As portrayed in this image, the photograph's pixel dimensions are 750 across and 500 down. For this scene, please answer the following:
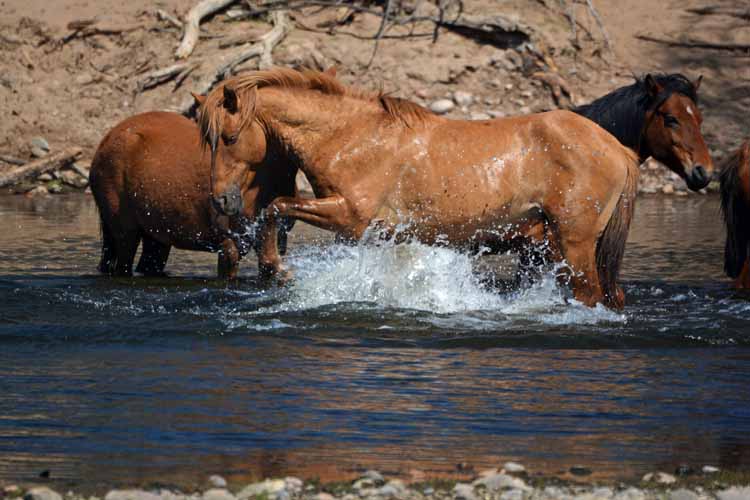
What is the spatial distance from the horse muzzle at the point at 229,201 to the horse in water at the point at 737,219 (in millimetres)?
3808

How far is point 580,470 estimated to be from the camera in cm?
445

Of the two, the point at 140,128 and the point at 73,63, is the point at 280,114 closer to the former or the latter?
the point at 140,128

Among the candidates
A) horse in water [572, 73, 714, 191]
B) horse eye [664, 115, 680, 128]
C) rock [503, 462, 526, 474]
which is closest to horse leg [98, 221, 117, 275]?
horse in water [572, 73, 714, 191]

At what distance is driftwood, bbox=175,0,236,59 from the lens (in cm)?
1573

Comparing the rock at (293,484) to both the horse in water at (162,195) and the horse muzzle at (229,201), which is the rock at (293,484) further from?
the horse in water at (162,195)

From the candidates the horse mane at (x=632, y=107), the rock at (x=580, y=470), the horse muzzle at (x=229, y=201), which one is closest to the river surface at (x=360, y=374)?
the rock at (x=580, y=470)

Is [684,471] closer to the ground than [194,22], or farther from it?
closer to the ground

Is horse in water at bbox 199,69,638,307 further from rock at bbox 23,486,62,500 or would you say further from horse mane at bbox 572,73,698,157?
rock at bbox 23,486,62,500

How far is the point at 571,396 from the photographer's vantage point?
555cm

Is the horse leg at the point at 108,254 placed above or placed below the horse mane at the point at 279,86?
below

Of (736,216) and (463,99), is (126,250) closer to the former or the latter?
(736,216)

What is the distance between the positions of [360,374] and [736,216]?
4.26 metres

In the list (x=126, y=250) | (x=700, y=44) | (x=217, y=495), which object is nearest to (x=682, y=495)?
(x=217, y=495)

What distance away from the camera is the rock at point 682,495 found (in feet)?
13.6
